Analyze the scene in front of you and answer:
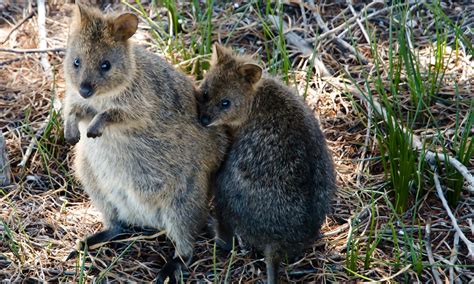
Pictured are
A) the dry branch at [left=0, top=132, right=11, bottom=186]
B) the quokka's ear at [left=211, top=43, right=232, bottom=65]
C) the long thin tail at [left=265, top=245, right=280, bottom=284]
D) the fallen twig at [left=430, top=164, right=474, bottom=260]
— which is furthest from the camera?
the dry branch at [left=0, top=132, right=11, bottom=186]

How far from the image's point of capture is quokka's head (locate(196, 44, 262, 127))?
4883 millimetres

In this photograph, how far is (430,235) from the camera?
4.91 meters

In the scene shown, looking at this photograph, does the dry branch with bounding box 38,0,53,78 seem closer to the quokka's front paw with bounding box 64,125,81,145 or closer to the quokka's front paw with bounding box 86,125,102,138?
the quokka's front paw with bounding box 64,125,81,145

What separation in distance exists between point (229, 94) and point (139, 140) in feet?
2.18

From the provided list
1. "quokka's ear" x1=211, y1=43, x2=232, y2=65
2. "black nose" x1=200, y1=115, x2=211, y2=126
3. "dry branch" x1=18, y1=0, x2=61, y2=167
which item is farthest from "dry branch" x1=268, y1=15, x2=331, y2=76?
"dry branch" x1=18, y1=0, x2=61, y2=167

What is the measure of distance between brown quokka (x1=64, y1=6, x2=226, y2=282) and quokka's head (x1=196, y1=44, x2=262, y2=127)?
0.10 meters

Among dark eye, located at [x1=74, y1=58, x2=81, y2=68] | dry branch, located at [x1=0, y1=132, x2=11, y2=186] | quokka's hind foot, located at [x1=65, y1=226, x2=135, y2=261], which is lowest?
quokka's hind foot, located at [x1=65, y1=226, x2=135, y2=261]

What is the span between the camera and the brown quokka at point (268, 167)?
178 inches

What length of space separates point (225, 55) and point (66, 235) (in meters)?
1.65

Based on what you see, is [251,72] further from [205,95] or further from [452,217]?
[452,217]

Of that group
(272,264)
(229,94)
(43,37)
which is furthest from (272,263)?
(43,37)

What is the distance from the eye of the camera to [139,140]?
483 centimetres

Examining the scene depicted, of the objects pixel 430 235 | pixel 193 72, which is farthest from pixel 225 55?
pixel 430 235

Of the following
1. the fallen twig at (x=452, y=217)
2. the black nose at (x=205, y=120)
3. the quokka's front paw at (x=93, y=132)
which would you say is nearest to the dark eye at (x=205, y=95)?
the black nose at (x=205, y=120)
